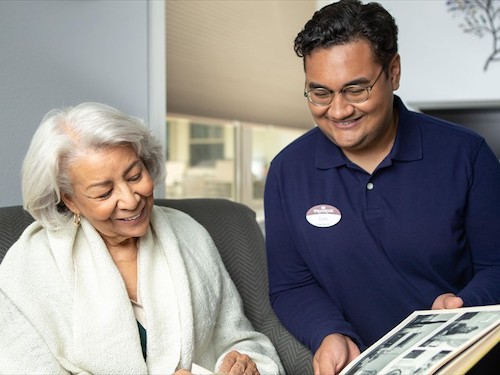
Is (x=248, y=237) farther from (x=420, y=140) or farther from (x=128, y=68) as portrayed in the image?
(x=128, y=68)

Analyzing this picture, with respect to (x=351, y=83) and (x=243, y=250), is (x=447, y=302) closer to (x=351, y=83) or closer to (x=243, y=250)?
(x=351, y=83)

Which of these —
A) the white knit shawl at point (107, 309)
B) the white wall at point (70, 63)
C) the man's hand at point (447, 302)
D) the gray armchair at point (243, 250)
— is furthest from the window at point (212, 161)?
the man's hand at point (447, 302)

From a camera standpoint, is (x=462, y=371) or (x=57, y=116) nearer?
(x=462, y=371)

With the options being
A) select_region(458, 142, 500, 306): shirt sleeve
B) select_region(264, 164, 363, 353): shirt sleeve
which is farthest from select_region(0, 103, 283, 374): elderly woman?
select_region(458, 142, 500, 306): shirt sleeve

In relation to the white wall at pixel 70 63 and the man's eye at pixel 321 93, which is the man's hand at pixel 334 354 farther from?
the white wall at pixel 70 63

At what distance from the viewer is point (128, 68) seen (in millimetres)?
2850

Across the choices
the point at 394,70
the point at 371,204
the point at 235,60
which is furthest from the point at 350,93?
the point at 235,60

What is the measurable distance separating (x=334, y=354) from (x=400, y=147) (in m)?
0.51

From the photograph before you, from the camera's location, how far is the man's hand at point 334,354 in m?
1.36

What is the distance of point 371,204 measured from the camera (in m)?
1.48

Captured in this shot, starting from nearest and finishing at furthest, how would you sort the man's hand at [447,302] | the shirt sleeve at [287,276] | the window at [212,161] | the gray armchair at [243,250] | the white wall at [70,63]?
the man's hand at [447,302] → the shirt sleeve at [287,276] → the gray armchair at [243,250] → the white wall at [70,63] → the window at [212,161]

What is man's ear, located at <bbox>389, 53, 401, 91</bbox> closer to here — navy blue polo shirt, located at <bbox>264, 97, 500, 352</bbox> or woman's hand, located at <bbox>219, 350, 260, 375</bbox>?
navy blue polo shirt, located at <bbox>264, 97, 500, 352</bbox>

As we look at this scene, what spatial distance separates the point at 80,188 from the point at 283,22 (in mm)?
3106

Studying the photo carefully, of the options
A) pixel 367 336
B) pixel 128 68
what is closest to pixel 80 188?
pixel 367 336
